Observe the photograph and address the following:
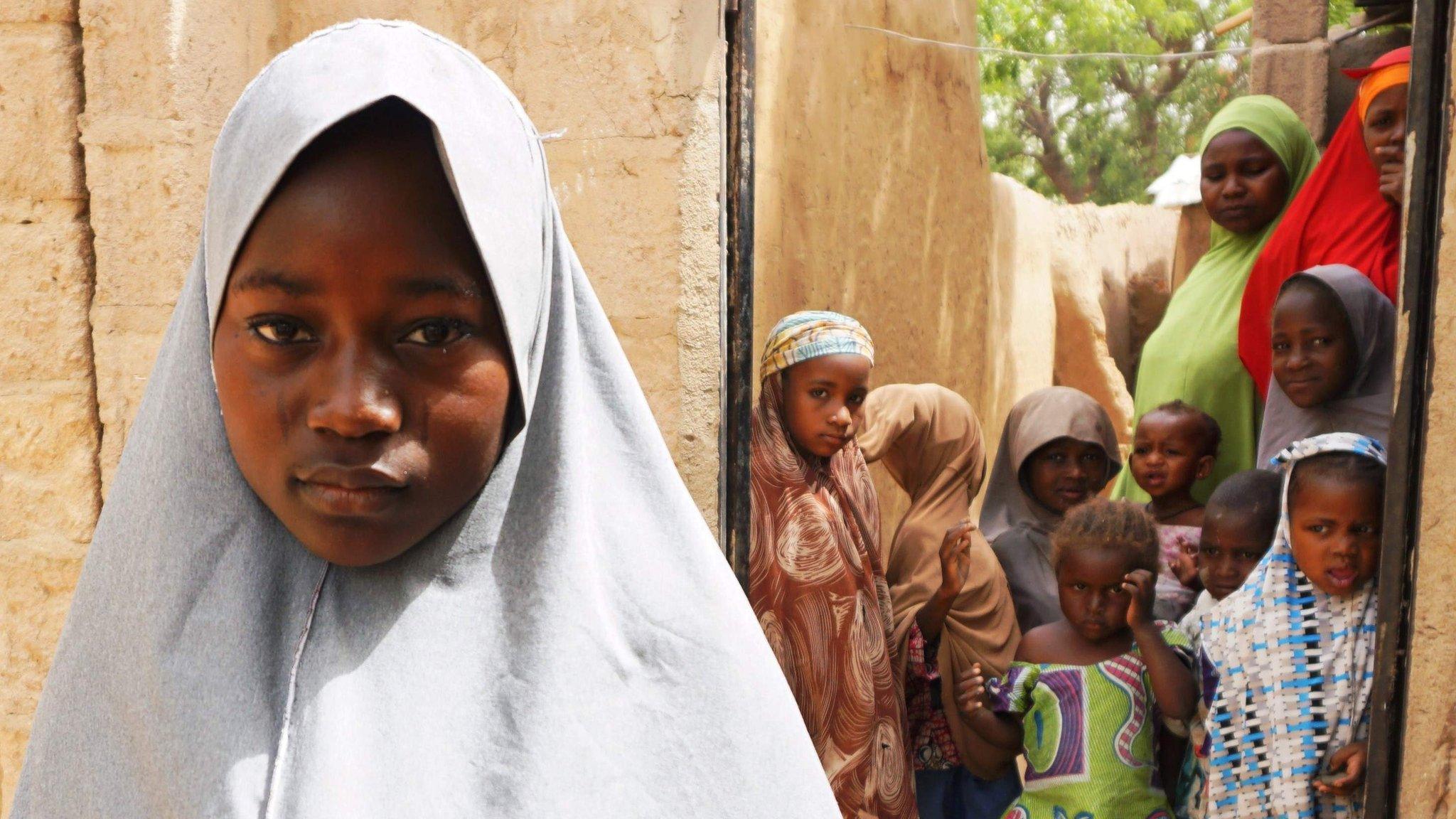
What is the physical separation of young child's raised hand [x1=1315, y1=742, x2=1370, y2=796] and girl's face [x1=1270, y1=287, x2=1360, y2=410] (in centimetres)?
97

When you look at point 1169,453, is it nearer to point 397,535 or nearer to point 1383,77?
point 1383,77

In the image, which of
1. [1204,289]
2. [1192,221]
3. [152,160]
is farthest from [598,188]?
[1192,221]

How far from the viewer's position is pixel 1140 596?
305 cm

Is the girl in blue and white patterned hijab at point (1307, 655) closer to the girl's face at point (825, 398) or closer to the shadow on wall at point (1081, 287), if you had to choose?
the girl's face at point (825, 398)

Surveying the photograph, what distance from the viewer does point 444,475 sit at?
105 centimetres

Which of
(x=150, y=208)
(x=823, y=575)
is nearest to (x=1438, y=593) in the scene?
(x=823, y=575)

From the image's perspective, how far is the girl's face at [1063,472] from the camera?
3844mm

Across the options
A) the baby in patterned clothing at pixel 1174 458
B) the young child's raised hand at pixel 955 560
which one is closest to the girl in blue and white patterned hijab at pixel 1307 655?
the young child's raised hand at pixel 955 560

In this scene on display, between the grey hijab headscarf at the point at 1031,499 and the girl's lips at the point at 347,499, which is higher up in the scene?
the girl's lips at the point at 347,499

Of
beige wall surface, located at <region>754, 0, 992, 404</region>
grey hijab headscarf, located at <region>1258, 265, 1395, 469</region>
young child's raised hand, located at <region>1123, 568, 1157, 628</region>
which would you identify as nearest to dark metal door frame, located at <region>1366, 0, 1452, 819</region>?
young child's raised hand, located at <region>1123, 568, 1157, 628</region>

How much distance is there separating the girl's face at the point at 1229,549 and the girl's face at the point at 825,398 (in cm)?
88

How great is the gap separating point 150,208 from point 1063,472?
2472mm

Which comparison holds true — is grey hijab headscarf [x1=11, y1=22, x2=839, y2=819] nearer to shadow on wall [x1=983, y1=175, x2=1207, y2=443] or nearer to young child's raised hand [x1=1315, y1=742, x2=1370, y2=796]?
young child's raised hand [x1=1315, y1=742, x2=1370, y2=796]

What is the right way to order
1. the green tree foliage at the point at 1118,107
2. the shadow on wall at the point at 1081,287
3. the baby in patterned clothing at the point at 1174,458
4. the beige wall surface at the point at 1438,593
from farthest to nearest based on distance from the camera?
the green tree foliage at the point at 1118,107 → the shadow on wall at the point at 1081,287 → the baby in patterned clothing at the point at 1174,458 → the beige wall surface at the point at 1438,593
